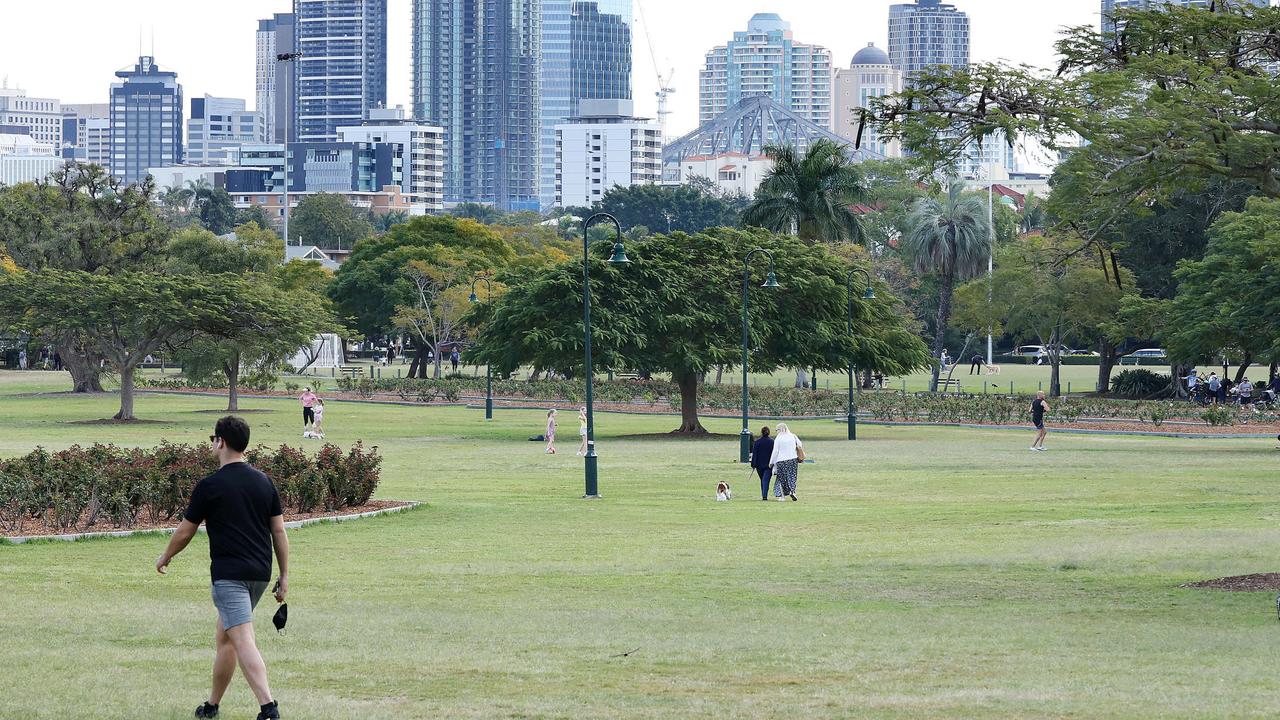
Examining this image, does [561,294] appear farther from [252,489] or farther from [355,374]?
[355,374]

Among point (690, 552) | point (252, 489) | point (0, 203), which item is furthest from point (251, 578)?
point (0, 203)

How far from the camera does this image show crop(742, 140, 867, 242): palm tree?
3189 inches

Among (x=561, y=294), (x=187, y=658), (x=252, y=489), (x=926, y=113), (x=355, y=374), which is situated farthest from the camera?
(x=355, y=374)

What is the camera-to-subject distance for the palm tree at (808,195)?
266ft

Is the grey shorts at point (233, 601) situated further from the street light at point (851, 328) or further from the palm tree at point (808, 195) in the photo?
the palm tree at point (808, 195)

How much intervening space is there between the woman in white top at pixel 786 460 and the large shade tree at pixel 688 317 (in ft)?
66.0

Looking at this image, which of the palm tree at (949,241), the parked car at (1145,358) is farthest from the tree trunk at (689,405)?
the parked car at (1145,358)

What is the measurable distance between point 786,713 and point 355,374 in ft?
301

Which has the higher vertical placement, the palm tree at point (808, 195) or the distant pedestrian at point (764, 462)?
the palm tree at point (808, 195)

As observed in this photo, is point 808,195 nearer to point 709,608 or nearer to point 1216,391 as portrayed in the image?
point 1216,391

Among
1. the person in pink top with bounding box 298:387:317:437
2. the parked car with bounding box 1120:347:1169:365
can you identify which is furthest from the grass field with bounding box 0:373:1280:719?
the parked car with bounding box 1120:347:1169:365

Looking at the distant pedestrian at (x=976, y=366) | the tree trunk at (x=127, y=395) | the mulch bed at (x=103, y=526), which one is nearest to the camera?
the mulch bed at (x=103, y=526)

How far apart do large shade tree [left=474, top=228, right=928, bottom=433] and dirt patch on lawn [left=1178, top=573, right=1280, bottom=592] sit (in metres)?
34.0

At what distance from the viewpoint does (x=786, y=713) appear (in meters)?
10.7
